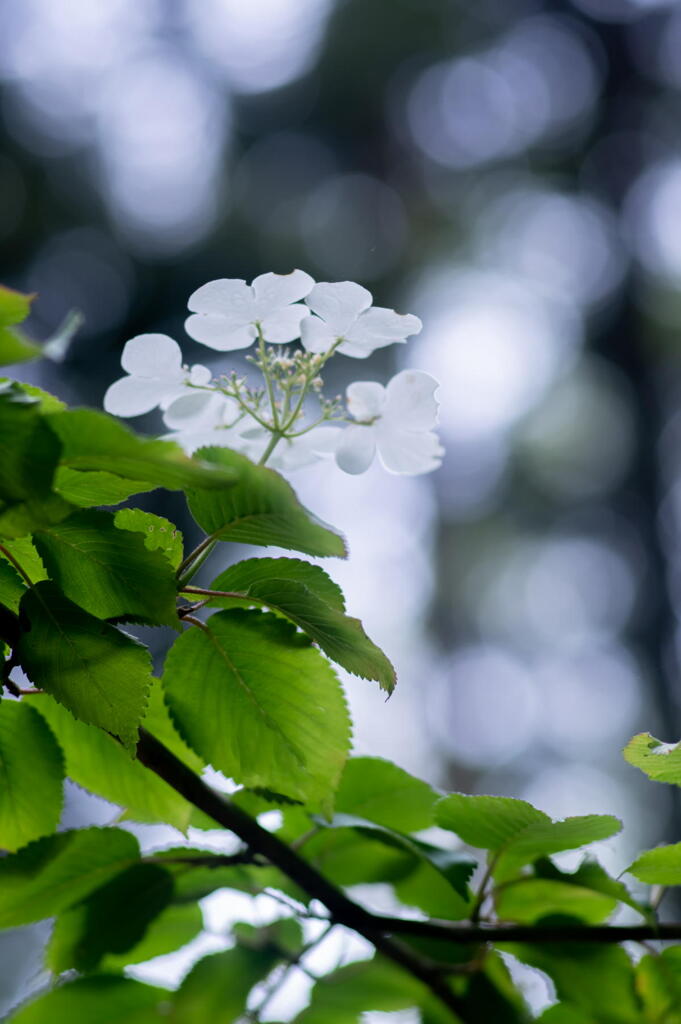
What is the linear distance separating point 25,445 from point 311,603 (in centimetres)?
9

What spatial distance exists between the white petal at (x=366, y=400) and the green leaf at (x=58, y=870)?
169 mm

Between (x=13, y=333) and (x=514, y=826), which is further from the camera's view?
(x=514, y=826)

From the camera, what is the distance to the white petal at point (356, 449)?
33 centimetres

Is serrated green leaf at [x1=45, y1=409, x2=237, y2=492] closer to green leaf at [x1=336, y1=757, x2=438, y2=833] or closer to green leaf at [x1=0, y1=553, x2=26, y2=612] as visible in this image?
green leaf at [x1=0, y1=553, x2=26, y2=612]

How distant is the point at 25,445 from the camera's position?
0.64ft

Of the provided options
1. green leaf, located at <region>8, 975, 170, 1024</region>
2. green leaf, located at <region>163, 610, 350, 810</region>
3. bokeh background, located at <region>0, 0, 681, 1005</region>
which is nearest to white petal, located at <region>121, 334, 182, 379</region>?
green leaf, located at <region>163, 610, 350, 810</region>

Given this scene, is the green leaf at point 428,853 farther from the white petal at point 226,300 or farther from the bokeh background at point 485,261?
the bokeh background at point 485,261

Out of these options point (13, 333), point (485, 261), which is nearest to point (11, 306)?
point (13, 333)

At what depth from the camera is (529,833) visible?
297mm

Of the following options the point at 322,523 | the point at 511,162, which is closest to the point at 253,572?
the point at 322,523

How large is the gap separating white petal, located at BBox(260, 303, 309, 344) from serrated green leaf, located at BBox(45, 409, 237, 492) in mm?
114

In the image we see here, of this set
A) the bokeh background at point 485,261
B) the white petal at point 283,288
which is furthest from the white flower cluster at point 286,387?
the bokeh background at point 485,261

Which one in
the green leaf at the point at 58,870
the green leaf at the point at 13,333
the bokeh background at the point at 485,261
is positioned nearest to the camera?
the green leaf at the point at 13,333

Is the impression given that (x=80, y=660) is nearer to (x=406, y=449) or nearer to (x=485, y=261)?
(x=406, y=449)
